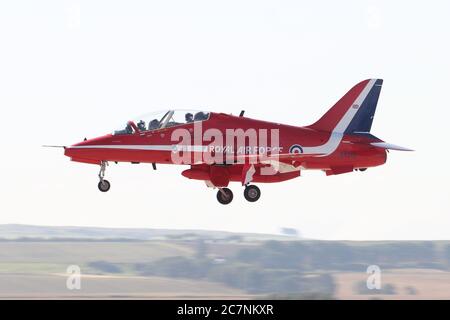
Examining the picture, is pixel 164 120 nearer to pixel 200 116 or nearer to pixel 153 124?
pixel 153 124

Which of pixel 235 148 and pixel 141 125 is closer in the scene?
pixel 141 125

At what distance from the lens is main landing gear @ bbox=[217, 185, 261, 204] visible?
49.1m

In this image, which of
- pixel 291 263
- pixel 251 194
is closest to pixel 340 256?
pixel 291 263

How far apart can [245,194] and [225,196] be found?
3.16ft

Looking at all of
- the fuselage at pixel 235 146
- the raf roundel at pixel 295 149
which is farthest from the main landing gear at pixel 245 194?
the raf roundel at pixel 295 149

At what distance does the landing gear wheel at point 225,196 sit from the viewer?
4956 centimetres

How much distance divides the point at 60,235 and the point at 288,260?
1631 centimetres

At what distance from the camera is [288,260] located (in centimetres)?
7838

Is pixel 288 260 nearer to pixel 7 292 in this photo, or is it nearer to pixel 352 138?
pixel 7 292

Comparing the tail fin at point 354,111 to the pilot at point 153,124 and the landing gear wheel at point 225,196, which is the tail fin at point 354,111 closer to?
the landing gear wheel at point 225,196

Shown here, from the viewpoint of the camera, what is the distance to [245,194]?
161 ft
